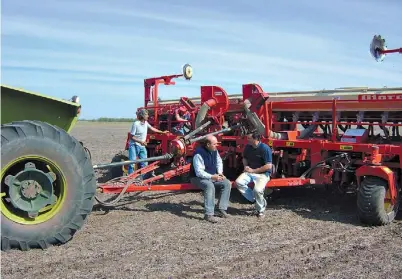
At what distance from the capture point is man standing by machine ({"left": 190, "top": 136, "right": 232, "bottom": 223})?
6.59 meters

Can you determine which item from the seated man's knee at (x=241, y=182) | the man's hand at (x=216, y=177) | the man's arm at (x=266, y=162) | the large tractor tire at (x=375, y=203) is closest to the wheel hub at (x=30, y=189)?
the man's hand at (x=216, y=177)

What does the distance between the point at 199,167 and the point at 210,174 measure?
0.18 meters

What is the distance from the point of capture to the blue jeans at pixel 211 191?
637cm

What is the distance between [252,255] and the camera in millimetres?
4793

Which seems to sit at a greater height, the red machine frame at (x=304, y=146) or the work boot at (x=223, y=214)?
the red machine frame at (x=304, y=146)

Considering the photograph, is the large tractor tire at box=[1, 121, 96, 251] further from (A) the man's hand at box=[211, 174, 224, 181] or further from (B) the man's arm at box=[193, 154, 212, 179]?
(A) the man's hand at box=[211, 174, 224, 181]

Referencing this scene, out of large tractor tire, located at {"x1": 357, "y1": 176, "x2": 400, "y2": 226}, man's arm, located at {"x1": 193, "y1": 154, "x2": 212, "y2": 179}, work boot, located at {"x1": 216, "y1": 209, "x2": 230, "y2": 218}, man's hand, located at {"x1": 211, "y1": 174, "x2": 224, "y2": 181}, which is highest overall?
man's arm, located at {"x1": 193, "y1": 154, "x2": 212, "y2": 179}

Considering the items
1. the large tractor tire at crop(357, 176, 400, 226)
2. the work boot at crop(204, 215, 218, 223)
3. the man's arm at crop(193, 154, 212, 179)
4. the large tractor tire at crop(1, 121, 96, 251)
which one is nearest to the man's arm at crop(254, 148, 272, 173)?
the man's arm at crop(193, 154, 212, 179)

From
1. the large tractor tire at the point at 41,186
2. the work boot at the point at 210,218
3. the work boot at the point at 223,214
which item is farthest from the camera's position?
the work boot at the point at 223,214

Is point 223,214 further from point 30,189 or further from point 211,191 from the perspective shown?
point 30,189

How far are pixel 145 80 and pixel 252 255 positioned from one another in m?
6.98

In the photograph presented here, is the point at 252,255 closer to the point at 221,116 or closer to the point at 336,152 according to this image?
the point at 336,152

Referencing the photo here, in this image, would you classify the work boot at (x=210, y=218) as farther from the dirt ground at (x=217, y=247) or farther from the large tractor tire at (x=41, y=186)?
the large tractor tire at (x=41, y=186)

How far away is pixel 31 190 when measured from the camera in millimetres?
4598
